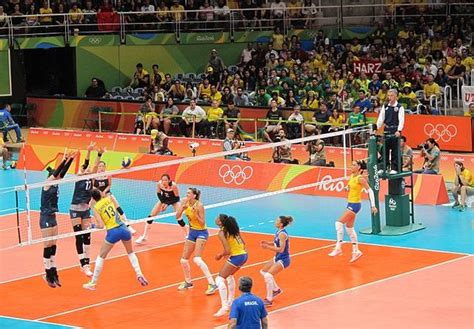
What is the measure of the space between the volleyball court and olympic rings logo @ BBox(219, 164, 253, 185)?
3.60 feet

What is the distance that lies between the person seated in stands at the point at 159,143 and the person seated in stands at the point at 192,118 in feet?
9.61

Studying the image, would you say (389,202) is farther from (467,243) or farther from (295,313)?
(295,313)

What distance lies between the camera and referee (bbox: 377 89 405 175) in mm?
29734

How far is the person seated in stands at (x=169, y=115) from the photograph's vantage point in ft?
144

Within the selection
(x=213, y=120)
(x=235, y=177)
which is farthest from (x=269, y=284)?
(x=213, y=120)

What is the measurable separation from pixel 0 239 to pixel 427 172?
12051mm

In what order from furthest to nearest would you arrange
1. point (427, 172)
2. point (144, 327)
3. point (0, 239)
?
point (427, 172)
point (0, 239)
point (144, 327)

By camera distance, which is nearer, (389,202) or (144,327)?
(144,327)

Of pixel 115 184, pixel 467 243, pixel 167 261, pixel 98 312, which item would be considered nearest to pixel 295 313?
pixel 98 312

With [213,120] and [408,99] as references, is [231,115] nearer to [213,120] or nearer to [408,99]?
[213,120]

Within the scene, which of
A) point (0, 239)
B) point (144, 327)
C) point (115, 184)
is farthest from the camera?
point (115, 184)

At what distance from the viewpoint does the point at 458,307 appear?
77.5ft

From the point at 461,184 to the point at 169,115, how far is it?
1405 cm

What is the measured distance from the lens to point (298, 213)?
3403 centimetres
